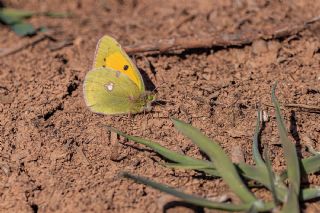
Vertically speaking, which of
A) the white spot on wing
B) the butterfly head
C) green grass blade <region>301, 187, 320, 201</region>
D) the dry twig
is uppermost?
the dry twig

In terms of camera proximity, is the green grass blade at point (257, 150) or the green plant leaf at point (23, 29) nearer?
the green grass blade at point (257, 150)

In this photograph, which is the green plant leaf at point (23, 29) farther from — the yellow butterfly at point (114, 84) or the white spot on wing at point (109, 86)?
the white spot on wing at point (109, 86)

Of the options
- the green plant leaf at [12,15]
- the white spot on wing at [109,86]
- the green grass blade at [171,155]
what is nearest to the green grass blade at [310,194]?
the green grass blade at [171,155]

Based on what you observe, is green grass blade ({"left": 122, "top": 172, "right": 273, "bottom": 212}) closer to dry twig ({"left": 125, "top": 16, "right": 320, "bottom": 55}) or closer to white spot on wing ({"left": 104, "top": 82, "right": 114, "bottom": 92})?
white spot on wing ({"left": 104, "top": 82, "right": 114, "bottom": 92})

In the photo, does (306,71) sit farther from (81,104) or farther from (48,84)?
(48,84)

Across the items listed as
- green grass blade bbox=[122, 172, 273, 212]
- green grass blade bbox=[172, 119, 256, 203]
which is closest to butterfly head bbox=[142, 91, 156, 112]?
green grass blade bbox=[172, 119, 256, 203]

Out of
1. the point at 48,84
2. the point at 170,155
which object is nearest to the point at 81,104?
the point at 48,84
